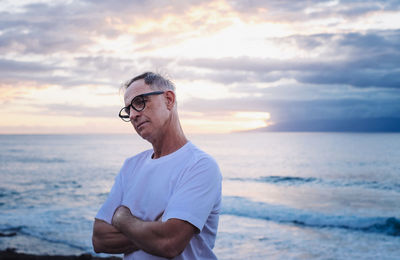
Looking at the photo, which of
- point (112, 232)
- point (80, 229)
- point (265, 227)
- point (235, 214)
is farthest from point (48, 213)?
point (112, 232)

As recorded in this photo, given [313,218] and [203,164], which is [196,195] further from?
[313,218]

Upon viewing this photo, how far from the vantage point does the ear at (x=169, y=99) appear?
217cm

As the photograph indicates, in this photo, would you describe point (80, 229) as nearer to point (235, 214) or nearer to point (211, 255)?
point (235, 214)

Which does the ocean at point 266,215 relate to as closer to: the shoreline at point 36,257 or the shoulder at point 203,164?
the shoreline at point 36,257

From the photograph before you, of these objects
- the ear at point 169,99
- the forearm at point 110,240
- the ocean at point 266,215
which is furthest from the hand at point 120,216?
the ocean at point 266,215

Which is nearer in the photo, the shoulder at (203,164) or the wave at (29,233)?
the shoulder at (203,164)

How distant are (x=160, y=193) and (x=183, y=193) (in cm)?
19

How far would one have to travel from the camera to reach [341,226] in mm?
14109

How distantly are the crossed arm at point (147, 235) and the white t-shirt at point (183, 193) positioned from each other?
1.6 inches

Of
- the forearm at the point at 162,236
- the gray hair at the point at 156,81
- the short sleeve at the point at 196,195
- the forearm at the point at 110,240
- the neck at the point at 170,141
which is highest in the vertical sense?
the gray hair at the point at 156,81

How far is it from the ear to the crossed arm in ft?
2.14

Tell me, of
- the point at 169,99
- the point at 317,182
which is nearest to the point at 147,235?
the point at 169,99

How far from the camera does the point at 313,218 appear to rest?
50.6 ft

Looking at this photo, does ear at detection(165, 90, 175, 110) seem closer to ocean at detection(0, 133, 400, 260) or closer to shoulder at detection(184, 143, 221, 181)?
shoulder at detection(184, 143, 221, 181)
